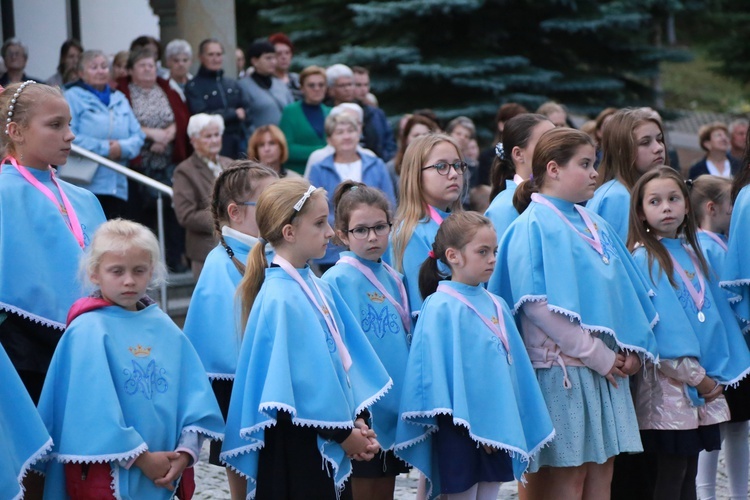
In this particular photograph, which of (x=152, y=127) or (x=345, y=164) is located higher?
(x=152, y=127)

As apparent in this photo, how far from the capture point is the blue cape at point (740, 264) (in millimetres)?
6027

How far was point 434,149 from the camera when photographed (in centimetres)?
570

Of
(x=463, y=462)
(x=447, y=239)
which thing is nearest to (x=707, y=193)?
(x=447, y=239)

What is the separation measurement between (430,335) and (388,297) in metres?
0.38

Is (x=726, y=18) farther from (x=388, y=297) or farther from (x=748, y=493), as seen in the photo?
(x=388, y=297)

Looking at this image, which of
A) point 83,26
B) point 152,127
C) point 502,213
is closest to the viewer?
point 502,213

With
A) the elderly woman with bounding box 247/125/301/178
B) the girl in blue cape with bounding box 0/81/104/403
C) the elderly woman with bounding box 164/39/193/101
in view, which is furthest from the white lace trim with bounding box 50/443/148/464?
the elderly woman with bounding box 164/39/193/101

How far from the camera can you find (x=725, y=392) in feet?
20.5

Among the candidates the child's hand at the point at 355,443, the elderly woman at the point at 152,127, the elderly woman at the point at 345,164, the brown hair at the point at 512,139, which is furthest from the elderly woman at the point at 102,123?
the child's hand at the point at 355,443

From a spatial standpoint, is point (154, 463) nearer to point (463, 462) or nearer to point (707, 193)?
point (463, 462)

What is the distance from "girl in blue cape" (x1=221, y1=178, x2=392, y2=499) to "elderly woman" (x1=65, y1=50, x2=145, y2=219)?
4870 millimetres

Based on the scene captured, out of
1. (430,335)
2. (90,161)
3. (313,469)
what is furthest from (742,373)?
(90,161)

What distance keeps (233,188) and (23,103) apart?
39.7 inches

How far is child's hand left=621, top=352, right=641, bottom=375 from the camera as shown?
535cm
